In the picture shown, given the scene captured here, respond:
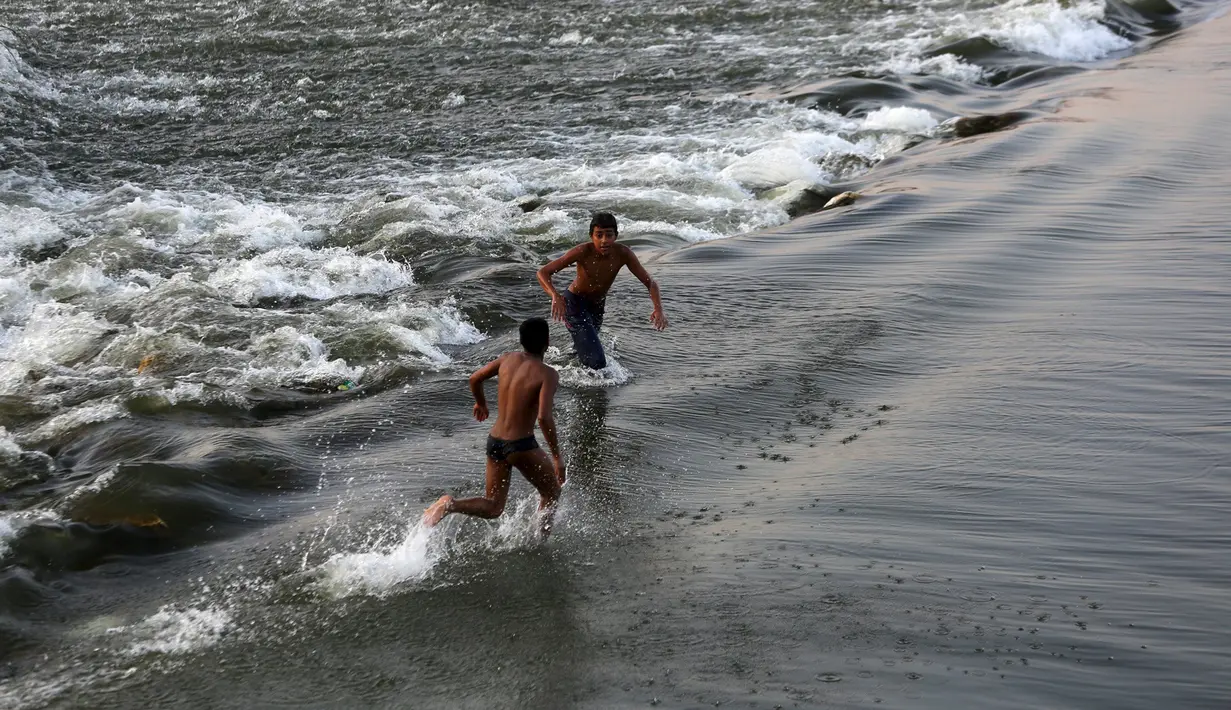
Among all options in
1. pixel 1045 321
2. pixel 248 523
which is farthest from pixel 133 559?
pixel 1045 321

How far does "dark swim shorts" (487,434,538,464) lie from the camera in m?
6.84

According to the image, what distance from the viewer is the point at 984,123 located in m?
18.6

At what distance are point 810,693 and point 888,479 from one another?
7.60 ft

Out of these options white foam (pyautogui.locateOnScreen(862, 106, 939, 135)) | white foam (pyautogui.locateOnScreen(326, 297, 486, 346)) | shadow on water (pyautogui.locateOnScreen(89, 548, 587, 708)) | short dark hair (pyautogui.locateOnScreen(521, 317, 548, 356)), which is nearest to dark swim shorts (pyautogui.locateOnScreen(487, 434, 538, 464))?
short dark hair (pyautogui.locateOnScreen(521, 317, 548, 356))

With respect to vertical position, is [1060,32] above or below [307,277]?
below

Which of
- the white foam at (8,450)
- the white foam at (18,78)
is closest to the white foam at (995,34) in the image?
the white foam at (18,78)

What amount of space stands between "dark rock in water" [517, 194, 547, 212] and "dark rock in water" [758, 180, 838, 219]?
2800 millimetres

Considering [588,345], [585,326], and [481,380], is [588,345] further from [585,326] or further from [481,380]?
[481,380]

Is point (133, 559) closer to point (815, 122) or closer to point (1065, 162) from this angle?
point (1065, 162)

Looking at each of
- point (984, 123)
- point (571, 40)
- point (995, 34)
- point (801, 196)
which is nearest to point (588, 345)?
point (801, 196)

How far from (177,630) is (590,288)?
4.16m

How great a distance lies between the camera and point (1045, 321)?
33.7 ft

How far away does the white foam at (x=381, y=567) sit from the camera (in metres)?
6.62

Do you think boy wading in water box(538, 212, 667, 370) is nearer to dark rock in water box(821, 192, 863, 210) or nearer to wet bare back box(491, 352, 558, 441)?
wet bare back box(491, 352, 558, 441)
